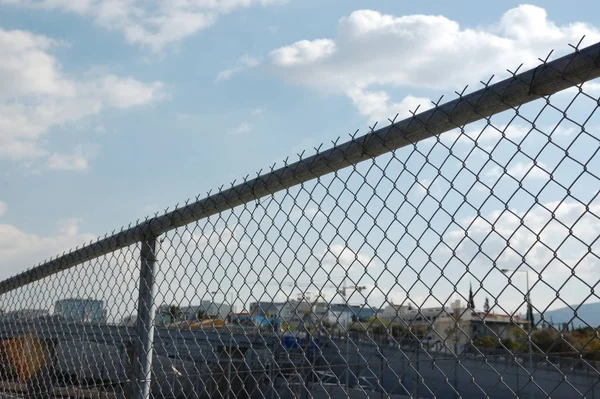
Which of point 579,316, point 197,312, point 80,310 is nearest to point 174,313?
point 197,312

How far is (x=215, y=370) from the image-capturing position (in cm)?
333

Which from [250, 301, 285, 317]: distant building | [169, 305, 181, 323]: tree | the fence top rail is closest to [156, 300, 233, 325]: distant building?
[169, 305, 181, 323]: tree

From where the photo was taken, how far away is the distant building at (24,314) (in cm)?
499

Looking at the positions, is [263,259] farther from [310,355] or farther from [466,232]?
[466,232]

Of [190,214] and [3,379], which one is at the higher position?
[190,214]

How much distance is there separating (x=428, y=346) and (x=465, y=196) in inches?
20.7

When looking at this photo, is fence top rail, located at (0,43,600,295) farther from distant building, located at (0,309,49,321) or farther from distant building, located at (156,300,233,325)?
distant building, located at (0,309,49,321)

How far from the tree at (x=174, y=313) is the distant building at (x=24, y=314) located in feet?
5.46

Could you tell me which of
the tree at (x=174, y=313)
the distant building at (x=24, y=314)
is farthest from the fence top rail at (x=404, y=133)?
the distant building at (x=24, y=314)

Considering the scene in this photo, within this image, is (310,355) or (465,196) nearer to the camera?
(465,196)

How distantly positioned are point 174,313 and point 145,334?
0.18 meters

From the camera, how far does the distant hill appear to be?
1.79m

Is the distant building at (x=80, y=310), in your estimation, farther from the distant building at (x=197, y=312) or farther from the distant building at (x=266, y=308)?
the distant building at (x=266, y=308)

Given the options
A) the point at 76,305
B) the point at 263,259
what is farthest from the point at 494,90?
the point at 76,305
